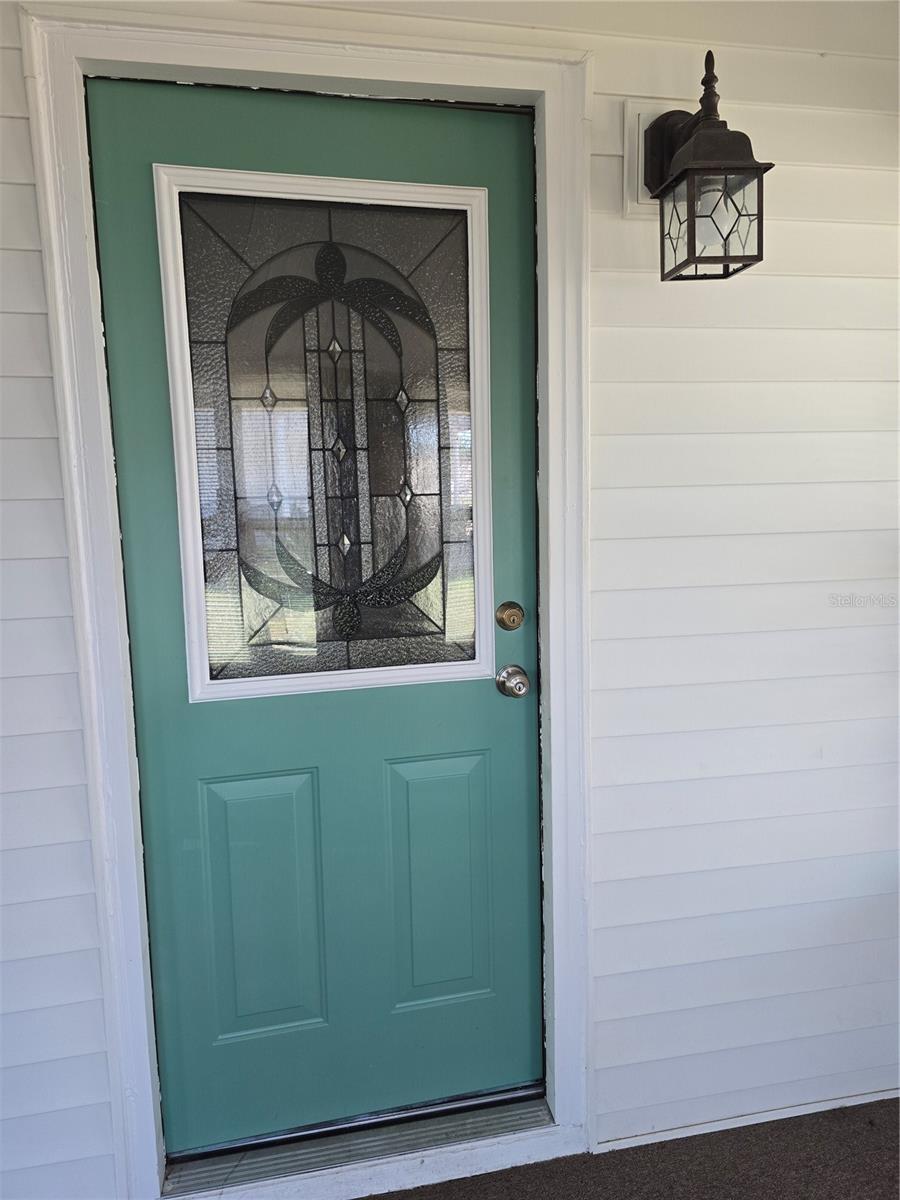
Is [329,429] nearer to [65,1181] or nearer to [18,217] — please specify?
[18,217]

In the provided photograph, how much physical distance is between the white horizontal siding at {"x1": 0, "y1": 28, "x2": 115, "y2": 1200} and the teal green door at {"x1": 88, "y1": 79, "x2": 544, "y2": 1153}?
0.40 feet

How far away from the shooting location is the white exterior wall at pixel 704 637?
1370 mm

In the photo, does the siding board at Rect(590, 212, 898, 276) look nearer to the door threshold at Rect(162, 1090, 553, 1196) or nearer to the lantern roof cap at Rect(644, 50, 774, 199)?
the lantern roof cap at Rect(644, 50, 774, 199)

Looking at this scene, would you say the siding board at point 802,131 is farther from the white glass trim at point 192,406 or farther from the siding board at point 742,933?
the siding board at point 742,933

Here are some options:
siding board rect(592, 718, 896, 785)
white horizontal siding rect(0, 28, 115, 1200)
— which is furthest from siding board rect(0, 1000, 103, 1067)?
siding board rect(592, 718, 896, 785)

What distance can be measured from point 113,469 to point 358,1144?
1476 mm

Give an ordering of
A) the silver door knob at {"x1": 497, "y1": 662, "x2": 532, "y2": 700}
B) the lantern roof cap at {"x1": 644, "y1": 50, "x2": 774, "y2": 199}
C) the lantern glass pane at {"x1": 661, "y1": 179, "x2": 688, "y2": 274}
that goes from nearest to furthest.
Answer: the lantern roof cap at {"x1": 644, "y1": 50, "x2": 774, "y2": 199} < the lantern glass pane at {"x1": 661, "y1": 179, "x2": 688, "y2": 274} < the silver door knob at {"x1": 497, "y1": 662, "x2": 532, "y2": 700}

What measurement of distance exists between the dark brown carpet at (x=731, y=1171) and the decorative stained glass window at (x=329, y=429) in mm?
1101

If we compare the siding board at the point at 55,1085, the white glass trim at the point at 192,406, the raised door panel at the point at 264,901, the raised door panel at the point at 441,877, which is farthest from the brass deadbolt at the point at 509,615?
the siding board at the point at 55,1085

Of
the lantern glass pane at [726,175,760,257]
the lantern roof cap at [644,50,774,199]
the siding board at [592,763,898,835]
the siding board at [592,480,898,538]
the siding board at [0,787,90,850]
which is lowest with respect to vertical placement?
the siding board at [592,763,898,835]

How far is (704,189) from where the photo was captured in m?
1.32

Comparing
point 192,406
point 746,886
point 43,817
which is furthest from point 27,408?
point 746,886

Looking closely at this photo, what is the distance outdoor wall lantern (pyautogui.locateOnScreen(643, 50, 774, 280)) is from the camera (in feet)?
4.14

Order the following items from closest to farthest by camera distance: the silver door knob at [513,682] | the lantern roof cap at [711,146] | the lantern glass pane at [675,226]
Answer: the lantern roof cap at [711,146], the lantern glass pane at [675,226], the silver door knob at [513,682]
